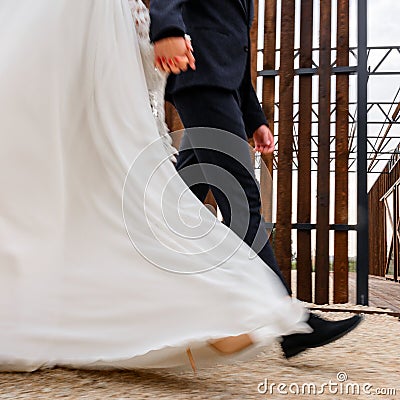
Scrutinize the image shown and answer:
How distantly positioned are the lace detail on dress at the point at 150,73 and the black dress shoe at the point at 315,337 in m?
0.52

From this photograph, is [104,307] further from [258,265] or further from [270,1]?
[270,1]

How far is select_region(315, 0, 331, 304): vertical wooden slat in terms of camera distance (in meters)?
3.34

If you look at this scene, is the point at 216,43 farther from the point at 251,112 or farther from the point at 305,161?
the point at 305,161

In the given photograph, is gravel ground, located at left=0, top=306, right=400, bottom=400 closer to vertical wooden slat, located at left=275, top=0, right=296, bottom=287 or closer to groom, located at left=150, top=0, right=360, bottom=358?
groom, located at left=150, top=0, right=360, bottom=358

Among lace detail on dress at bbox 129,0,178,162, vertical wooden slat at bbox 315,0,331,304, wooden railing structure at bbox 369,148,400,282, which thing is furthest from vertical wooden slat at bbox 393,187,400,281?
lace detail on dress at bbox 129,0,178,162

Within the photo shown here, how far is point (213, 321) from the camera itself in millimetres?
1118

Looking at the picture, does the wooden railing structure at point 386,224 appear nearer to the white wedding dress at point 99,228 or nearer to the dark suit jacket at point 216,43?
the dark suit jacket at point 216,43

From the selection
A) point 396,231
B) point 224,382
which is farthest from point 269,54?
point 396,231

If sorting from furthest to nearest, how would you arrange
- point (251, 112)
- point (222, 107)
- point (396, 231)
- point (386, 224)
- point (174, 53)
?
point (386, 224) → point (396, 231) → point (251, 112) → point (222, 107) → point (174, 53)

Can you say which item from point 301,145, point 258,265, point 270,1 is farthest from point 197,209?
point 270,1

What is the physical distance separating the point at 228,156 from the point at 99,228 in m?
0.47

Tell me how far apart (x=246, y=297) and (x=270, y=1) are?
2.71 meters

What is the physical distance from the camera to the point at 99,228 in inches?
50.4

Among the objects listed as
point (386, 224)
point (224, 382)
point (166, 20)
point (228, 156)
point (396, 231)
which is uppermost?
point (386, 224)
